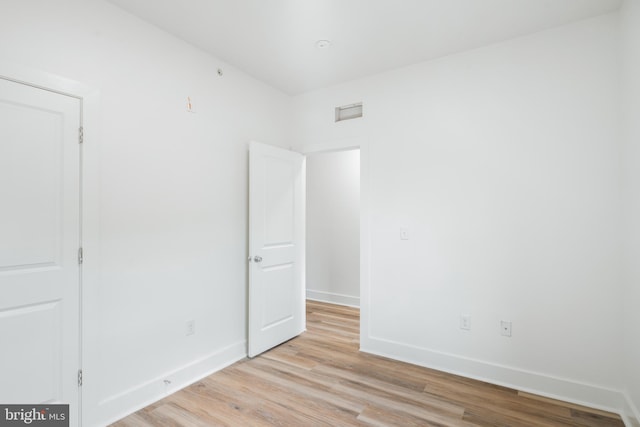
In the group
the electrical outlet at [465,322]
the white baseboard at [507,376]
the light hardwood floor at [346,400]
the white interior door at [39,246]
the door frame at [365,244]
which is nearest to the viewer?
the white interior door at [39,246]

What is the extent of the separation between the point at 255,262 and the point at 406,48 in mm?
2376

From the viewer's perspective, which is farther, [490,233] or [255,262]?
[255,262]

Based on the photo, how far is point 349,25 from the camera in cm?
248

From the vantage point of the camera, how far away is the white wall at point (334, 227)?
504 cm

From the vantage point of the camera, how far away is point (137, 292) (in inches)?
92.6

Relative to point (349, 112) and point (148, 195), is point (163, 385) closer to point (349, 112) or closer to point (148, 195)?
point (148, 195)

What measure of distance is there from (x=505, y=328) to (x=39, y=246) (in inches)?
130

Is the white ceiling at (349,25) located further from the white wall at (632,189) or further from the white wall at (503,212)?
the white wall at (632,189)

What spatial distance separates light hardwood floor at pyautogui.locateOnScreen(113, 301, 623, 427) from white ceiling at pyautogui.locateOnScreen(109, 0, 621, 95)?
2.81m

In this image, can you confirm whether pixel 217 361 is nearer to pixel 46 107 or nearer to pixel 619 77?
pixel 46 107

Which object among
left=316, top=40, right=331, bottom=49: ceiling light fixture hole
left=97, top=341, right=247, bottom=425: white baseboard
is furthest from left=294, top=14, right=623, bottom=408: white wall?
left=97, top=341, right=247, bottom=425: white baseboard

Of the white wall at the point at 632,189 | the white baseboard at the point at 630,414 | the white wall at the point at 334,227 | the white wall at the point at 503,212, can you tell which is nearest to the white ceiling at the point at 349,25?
the white wall at the point at 503,212

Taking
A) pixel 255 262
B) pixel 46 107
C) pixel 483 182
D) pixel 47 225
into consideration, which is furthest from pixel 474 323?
pixel 46 107

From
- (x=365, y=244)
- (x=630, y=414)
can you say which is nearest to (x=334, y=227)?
(x=365, y=244)
